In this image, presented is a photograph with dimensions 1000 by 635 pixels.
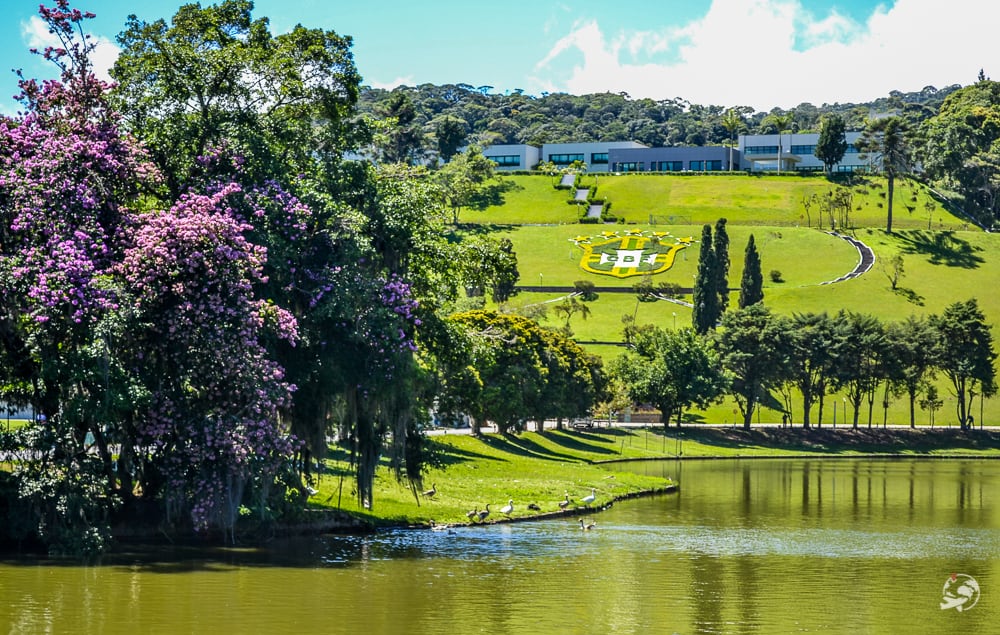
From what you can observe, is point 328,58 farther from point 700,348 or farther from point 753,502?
point 700,348

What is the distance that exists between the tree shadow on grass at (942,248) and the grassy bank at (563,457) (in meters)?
61.3

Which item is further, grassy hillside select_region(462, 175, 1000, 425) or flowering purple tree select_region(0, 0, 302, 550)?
grassy hillside select_region(462, 175, 1000, 425)

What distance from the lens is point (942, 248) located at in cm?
18875

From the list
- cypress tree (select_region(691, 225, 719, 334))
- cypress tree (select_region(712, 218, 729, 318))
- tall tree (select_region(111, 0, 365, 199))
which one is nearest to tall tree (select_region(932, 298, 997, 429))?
cypress tree (select_region(691, 225, 719, 334))

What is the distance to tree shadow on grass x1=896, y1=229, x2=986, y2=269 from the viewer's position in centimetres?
18262

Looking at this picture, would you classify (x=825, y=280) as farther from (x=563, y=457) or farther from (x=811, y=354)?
(x=563, y=457)

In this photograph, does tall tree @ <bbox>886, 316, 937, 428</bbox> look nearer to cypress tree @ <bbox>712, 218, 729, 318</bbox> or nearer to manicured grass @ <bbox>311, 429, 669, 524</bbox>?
cypress tree @ <bbox>712, 218, 729, 318</bbox>

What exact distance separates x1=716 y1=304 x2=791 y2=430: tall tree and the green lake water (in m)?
71.8

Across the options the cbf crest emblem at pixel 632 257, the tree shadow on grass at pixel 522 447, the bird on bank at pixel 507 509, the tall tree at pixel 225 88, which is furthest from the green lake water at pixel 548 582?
the cbf crest emblem at pixel 632 257

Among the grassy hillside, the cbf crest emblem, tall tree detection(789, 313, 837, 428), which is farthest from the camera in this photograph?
the cbf crest emblem

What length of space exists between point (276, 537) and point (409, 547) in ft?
15.2

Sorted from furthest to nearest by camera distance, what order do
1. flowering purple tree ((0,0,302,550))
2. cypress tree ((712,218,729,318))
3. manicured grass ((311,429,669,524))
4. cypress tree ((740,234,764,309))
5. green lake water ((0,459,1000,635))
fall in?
cypress tree ((712,218,729,318))
cypress tree ((740,234,764,309))
manicured grass ((311,429,669,524))
flowering purple tree ((0,0,302,550))
green lake water ((0,459,1000,635))

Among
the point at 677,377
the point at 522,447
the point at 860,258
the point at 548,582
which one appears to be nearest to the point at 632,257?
the point at 860,258

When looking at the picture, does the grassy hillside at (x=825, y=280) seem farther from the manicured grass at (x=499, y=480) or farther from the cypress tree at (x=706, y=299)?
the manicured grass at (x=499, y=480)
